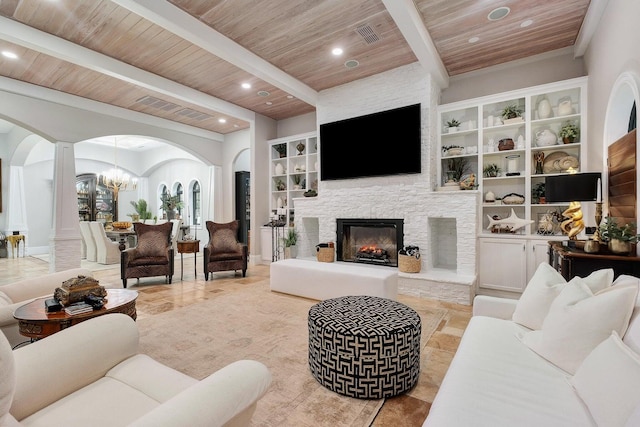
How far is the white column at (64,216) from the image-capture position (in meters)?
5.10

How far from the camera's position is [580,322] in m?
1.38

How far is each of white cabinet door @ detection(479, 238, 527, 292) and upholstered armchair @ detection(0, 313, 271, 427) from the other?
387 centimetres

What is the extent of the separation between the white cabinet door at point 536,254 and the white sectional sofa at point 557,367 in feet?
7.69

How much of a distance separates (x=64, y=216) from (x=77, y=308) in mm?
4090

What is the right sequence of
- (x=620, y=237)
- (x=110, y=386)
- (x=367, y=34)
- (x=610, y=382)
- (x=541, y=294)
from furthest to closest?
(x=367, y=34)
(x=620, y=237)
(x=541, y=294)
(x=110, y=386)
(x=610, y=382)

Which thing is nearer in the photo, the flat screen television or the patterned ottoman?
the patterned ottoman

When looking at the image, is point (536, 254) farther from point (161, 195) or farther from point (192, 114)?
point (161, 195)

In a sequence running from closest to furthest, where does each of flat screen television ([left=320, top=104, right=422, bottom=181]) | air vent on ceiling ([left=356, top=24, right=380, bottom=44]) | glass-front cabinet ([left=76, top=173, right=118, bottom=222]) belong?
air vent on ceiling ([left=356, top=24, right=380, bottom=44]) < flat screen television ([left=320, top=104, right=422, bottom=181]) < glass-front cabinet ([left=76, top=173, right=118, bottom=222])

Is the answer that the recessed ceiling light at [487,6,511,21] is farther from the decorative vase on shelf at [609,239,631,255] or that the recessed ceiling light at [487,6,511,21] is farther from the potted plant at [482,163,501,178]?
the decorative vase on shelf at [609,239,631,255]

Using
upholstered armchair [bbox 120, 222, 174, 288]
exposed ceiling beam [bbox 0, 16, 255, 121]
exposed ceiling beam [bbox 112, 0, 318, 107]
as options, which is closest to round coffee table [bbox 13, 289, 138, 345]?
upholstered armchair [bbox 120, 222, 174, 288]

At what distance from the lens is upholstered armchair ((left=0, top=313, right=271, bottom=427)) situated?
0.91m

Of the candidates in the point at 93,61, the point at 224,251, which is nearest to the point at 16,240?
the point at 224,251

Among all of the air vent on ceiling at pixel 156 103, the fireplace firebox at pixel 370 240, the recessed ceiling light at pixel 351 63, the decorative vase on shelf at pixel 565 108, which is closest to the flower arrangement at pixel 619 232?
the decorative vase on shelf at pixel 565 108

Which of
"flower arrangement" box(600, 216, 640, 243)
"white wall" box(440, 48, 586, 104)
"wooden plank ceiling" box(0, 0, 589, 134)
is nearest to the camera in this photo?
"flower arrangement" box(600, 216, 640, 243)
